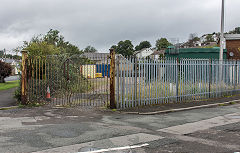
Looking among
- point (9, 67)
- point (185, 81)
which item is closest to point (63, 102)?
point (185, 81)

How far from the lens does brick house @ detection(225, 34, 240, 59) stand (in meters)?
25.4

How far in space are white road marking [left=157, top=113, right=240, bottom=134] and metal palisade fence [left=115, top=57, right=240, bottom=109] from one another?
9.98 ft

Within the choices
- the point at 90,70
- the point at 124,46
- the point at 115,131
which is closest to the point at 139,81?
the point at 90,70

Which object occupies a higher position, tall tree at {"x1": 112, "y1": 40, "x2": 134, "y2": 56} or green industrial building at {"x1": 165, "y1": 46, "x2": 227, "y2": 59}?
tall tree at {"x1": 112, "y1": 40, "x2": 134, "y2": 56}

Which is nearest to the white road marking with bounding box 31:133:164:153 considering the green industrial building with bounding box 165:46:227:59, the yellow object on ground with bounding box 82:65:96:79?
the yellow object on ground with bounding box 82:65:96:79

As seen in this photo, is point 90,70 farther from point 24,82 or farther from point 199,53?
point 199,53

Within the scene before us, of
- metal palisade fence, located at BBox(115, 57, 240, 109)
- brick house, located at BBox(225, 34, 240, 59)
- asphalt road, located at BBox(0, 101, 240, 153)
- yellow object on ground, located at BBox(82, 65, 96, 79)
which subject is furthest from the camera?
brick house, located at BBox(225, 34, 240, 59)

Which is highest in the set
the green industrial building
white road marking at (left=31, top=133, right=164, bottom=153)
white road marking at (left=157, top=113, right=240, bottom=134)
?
the green industrial building

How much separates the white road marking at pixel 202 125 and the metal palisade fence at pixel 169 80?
3041mm

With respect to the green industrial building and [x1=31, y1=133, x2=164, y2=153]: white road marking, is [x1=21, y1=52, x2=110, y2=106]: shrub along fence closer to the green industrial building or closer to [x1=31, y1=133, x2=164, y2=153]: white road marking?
[x1=31, y1=133, x2=164, y2=153]: white road marking

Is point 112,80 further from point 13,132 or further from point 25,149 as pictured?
point 25,149

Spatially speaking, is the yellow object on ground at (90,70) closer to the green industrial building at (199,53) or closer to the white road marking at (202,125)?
the white road marking at (202,125)

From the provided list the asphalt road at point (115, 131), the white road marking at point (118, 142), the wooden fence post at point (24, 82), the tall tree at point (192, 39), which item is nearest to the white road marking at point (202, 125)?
the asphalt road at point (115, 131)

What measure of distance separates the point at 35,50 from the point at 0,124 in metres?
8.68
